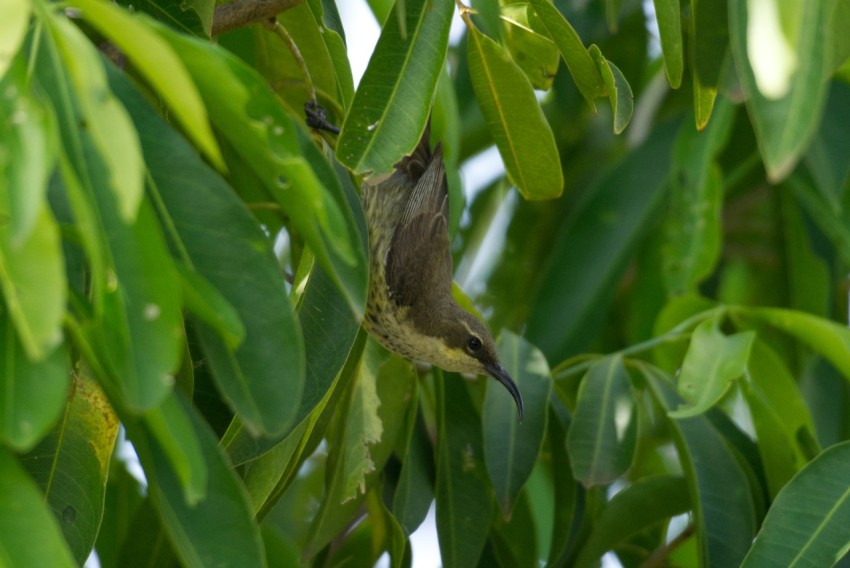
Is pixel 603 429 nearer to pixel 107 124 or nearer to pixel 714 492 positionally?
pixel 714 492

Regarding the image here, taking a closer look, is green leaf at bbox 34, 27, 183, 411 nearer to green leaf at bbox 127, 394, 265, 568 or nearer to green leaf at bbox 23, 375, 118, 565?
green leaf at bbox 127, 394, 265, 568

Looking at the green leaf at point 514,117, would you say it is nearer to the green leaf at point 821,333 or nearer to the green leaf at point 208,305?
the green leaf at point 821,333

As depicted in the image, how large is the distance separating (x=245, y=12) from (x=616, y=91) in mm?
687

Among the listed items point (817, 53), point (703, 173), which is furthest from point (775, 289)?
point (817, 53)

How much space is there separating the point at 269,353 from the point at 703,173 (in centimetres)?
215

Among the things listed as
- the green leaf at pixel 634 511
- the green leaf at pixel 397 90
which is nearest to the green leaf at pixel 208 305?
the green leaf at pixel 397 90

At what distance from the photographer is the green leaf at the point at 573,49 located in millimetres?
1835

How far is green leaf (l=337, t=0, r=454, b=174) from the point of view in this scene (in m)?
1.71

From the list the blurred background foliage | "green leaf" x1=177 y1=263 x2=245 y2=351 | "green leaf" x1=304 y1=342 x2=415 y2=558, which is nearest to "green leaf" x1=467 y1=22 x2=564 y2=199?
the blurred background foliage

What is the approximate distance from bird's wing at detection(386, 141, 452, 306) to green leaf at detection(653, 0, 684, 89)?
137 cm

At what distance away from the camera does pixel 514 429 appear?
7.49ft

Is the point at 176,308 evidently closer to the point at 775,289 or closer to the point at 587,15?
the point at 587,15

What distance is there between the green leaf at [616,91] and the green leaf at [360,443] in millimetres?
822

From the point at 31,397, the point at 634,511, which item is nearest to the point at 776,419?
the point at 634,511
